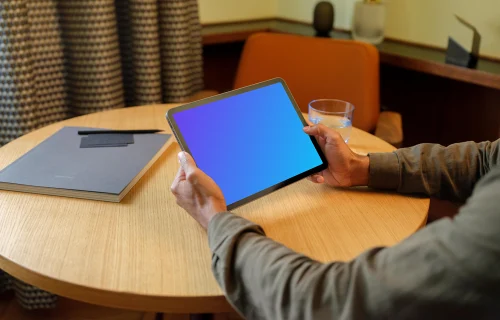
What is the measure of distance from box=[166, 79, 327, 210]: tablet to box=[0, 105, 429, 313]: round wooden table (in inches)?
1.8

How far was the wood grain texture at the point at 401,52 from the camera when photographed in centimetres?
148

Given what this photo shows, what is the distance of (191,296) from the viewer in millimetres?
652

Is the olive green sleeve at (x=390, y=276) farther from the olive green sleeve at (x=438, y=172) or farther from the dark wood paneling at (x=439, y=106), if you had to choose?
the dark wood paneling at (x=439, y=106)

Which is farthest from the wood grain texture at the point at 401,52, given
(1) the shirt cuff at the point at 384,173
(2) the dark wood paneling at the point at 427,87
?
(1) the shirt cuff at the point at 384,173

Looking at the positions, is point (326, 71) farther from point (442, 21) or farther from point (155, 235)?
point (155, 235)

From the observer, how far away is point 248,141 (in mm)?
885

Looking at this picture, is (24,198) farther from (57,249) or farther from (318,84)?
(318,84)

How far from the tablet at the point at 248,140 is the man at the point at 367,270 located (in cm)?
5

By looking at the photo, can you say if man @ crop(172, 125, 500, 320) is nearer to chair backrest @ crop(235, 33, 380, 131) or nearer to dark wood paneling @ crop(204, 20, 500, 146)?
chair backrest @ crop(235, 33, 380, 131)

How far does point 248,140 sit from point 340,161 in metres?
0.19

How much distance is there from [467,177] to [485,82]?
2.16 feet

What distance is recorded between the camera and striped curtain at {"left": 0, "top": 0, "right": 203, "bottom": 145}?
1348 millimetres

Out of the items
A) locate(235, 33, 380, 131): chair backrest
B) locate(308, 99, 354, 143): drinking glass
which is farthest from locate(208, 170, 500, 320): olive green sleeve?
locate(235, 33, 380, 131): chair backrest

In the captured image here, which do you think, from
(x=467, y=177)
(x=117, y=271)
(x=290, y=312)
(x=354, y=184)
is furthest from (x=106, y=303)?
(x=467, y=177)
